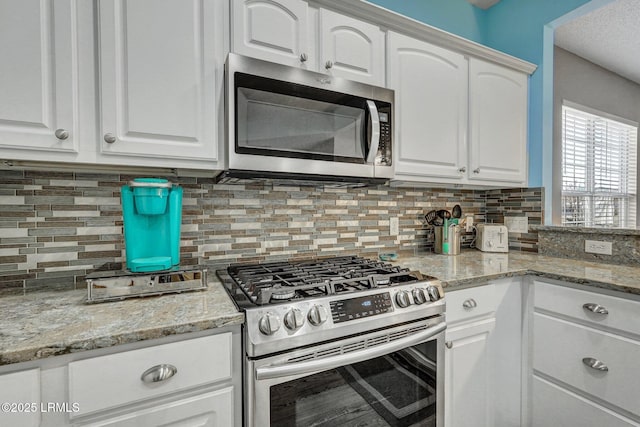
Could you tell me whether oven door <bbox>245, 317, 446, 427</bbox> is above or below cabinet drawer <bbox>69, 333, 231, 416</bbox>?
below

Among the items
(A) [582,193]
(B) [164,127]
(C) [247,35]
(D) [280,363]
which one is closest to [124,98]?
(B) [164,127]

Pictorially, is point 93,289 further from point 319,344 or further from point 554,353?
point 554,353

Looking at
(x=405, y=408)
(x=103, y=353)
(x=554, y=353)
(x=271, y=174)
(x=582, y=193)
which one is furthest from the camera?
(x=582, y=193)

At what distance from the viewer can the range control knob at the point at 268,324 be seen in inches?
36.8

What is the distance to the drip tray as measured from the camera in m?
1.04

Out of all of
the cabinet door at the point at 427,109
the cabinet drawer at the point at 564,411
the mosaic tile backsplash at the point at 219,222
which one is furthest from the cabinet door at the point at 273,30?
the cabinet drawer at the point at 564,411

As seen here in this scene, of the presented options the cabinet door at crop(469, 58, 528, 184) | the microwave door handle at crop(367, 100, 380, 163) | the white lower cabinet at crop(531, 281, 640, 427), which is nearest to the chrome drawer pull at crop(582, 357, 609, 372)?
the white lower cabinet at crop(531, 281, 640, 427)

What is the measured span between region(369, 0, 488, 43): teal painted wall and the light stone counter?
1.63m

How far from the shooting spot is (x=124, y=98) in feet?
3.66

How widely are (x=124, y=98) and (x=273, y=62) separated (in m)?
0.58

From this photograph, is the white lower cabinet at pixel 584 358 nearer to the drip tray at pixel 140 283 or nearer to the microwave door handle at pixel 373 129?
the microwave door handle at pixel 373 129

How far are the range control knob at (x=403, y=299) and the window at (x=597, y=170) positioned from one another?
2587 mm

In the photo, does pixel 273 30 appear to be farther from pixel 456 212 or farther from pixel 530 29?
pixel 530 29

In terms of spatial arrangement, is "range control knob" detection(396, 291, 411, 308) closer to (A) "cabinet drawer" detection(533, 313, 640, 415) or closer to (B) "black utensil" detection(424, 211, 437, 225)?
(A) "cabinet drawer" detection(533, 313, 640, 415)
